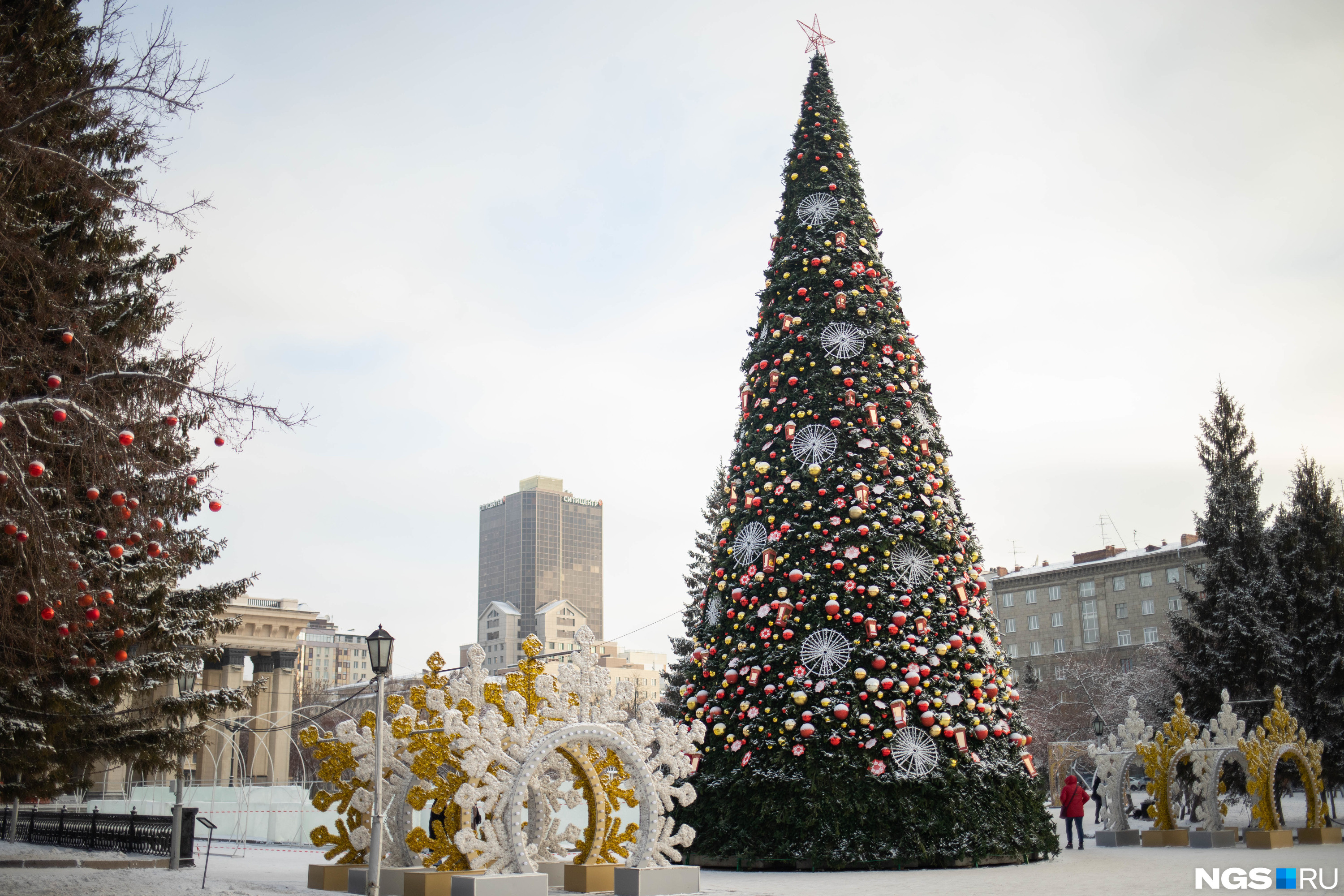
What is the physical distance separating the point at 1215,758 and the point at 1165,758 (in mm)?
928

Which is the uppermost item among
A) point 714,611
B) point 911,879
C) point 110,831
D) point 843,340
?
point 843,340

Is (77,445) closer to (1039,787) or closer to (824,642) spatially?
(824,642)

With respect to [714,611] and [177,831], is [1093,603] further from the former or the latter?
[177,831]

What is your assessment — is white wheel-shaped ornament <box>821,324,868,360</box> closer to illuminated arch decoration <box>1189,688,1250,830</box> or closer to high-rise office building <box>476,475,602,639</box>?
illuminated arch decoration <box>1189,688,1250,830</box>

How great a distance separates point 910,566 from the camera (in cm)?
1498

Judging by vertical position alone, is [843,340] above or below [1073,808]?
above

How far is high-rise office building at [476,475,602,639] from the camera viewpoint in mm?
182500

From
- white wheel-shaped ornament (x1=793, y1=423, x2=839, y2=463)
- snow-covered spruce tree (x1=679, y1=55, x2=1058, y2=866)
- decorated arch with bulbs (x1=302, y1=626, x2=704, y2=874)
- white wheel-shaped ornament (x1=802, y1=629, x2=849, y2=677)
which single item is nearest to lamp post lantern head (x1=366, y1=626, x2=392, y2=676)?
decorated arch with bulbs (x1=302, y1=626, x2=704, y2=874)

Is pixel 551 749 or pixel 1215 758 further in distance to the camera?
pixel 1215 758

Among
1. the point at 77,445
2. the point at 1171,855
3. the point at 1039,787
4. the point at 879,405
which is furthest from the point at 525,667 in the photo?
the point at 1171,855

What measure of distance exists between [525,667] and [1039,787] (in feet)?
28.1

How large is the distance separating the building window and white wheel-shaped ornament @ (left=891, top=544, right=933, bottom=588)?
186 ft

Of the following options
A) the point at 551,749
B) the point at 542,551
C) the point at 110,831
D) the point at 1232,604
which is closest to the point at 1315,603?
the point at 1232,604

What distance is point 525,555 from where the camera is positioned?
183m
